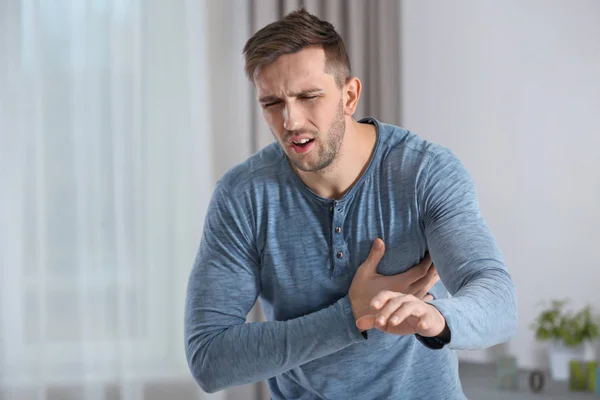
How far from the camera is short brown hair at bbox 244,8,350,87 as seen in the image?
138cm

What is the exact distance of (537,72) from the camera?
301cm

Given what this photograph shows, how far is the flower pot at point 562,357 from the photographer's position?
8.92 feet

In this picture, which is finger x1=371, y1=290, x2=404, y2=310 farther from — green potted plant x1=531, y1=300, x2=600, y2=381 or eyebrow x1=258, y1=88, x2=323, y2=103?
green potted plant x1=531, y1=300, x2=600, y2=381

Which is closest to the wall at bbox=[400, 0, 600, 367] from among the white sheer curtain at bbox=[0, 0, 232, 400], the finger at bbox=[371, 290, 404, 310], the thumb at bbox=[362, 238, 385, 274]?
the white sheer curtain at bbox=[0, 0, 232, 400]

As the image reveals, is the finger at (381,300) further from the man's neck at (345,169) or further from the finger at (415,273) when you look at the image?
the man's neck at (345,169)

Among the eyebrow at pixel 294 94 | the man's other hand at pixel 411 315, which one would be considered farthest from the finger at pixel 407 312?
the eyebrow at pixel 294 94

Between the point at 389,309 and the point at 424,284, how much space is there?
1.23 ft

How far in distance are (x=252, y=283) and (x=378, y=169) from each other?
0.37 meters

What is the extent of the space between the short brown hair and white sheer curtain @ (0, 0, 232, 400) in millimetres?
1721

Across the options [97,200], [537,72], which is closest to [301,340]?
[97,200]

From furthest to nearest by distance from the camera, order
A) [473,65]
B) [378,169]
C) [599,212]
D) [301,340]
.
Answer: [473,65], [599,212], [378,169], [301,340]

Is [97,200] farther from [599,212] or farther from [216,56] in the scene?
[599,212]

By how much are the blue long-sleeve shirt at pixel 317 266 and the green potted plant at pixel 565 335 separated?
4.47ft

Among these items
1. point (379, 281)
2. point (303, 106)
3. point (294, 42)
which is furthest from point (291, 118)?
point (379, 281)
